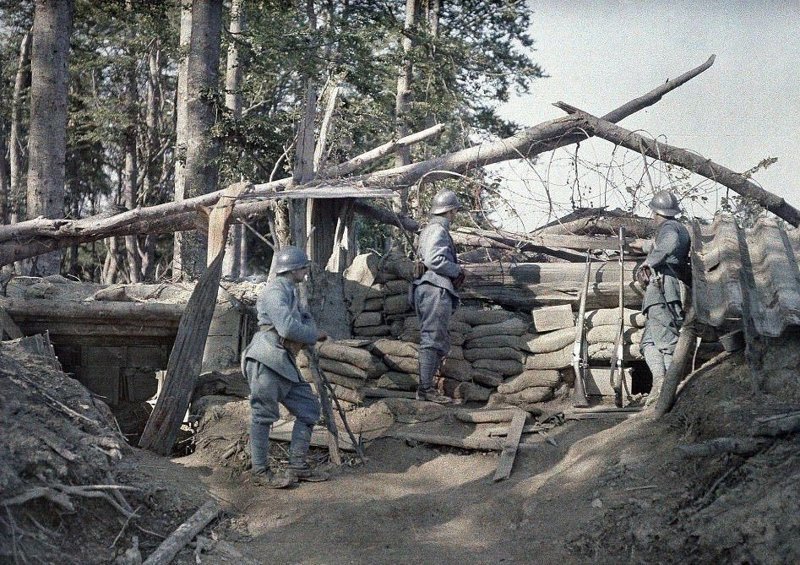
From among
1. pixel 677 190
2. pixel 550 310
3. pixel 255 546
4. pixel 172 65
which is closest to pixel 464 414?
pixel 550 310

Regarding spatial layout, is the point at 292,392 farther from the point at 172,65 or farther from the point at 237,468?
the point at 172,65

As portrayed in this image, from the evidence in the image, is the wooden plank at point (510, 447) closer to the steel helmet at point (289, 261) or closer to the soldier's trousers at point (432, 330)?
the soldier's trousers at point (432, 330)

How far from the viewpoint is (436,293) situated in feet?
30.3

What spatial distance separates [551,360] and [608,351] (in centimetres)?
60

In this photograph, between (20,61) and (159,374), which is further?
(20,61)

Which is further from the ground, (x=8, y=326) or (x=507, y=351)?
(x=8, y=326)

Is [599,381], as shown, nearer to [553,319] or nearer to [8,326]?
[553,319]

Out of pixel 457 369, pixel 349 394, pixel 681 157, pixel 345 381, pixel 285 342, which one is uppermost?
pixel 681 157

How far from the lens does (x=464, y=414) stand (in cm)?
880

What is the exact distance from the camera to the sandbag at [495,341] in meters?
9.59

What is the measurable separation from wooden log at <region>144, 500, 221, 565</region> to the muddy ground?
91 millimetres

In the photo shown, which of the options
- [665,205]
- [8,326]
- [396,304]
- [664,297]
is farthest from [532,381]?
[8,326]

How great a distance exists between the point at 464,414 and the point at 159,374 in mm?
4739

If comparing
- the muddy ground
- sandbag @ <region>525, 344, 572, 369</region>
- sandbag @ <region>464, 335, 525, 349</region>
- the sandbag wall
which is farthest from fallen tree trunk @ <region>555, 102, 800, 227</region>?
the muddy ground
